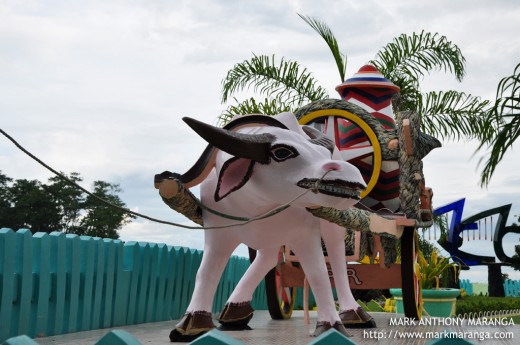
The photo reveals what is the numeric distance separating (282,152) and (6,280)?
1885 mm

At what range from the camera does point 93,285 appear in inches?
196

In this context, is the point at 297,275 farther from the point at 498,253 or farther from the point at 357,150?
the point at 498,253

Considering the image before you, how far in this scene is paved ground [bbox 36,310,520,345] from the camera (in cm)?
399

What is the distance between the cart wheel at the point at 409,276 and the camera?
208 inches

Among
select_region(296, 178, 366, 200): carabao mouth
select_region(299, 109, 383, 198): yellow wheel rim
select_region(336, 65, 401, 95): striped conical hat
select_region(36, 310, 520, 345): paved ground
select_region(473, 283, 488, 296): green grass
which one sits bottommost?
select_region(473, 283, 488, 296): green grass

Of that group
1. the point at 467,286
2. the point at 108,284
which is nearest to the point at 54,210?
the point at 467,286

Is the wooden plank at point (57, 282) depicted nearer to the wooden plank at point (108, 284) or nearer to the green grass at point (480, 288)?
the wooden plank at point (108, 284)

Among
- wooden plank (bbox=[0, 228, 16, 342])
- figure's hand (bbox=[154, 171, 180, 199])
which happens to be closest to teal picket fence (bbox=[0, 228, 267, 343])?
wooden plank (bbox=[0, 228, 16, 342])

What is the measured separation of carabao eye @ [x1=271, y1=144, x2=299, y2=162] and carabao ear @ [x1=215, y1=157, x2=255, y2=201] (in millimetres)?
136

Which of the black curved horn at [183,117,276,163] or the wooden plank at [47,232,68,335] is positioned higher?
the black curved horn at [183,117,276,163]

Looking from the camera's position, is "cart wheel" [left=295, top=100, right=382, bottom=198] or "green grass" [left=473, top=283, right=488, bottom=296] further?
"green grass" [left=473, top=283, right=488, bottom=296]

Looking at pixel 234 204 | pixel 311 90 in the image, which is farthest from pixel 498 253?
pixel 234 204

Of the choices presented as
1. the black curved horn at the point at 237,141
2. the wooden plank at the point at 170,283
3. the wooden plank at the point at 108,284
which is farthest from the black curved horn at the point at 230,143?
the wooden plank at the point at 170,283

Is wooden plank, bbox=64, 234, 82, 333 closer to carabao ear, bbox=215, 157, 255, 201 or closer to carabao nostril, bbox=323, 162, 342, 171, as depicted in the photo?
carabao ear, bbox=215, 157, 255, 201
